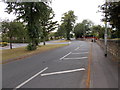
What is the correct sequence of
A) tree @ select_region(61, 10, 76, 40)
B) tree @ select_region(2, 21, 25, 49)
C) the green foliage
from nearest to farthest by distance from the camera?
1. the green foliage
2. tree @ select_region(2, 21, 25, 49)
3. tree @ select_region(61, 10, 76, 40)

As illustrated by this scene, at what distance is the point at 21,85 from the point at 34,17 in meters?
18.8

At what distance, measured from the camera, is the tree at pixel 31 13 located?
22120mm

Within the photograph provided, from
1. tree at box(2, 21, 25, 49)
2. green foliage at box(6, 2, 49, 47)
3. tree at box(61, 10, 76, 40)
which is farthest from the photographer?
tree at box(61, 10, 76, 40)

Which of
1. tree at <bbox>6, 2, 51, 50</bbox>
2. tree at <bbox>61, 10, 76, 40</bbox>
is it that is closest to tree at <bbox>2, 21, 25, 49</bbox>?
tree at <bbox>6, 2, 51, 50</bbox>

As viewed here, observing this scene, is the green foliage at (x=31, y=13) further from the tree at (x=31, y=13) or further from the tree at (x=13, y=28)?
the tree at (x=13, y=28)

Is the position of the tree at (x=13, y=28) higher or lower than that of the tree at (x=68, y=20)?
lower

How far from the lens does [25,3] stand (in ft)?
70.1

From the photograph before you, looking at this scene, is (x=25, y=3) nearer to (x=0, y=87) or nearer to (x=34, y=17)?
(x=34, y=17)

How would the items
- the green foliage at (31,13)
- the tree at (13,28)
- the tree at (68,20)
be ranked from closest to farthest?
the green foliage at (31,13)
the tree at (13,28)
the tree at (68,20)

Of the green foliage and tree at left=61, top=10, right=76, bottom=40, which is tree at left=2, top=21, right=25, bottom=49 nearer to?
the green foliage

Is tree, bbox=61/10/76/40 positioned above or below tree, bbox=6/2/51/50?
above

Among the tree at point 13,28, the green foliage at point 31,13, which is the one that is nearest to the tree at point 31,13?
the green foliage at point 31,13

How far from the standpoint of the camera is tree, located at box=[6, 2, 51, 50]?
72.6ft

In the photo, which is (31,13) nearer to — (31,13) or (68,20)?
(31,13)
